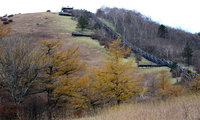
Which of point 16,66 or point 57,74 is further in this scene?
→ point 57,74

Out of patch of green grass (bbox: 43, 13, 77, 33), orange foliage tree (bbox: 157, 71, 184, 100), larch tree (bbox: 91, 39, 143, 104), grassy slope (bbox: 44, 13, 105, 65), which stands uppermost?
patch of green grass (bbox: 43, 13, 77, 33)

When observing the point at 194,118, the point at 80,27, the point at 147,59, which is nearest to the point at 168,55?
the point at 147,59

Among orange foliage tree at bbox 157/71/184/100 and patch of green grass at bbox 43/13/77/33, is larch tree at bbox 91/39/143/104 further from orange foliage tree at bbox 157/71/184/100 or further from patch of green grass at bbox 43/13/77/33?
patch of green grass at bbox 43/13/77/33

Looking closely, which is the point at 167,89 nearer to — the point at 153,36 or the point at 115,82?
the point at 115,82

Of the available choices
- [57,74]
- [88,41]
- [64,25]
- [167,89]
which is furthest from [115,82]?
[64,25]

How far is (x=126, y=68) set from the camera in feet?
53.4

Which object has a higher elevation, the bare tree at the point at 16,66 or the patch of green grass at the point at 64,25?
the patch of green grass at the point at 64,25

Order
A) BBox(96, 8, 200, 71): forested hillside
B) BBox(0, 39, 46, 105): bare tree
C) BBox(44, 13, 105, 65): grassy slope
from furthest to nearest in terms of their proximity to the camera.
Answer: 1. BBox(96, 8, 200, 71): forested hillside
2. BBox(44, 13, 105, 65): grassy slope
3. BBox(0, 39, 46, 105): bare tree

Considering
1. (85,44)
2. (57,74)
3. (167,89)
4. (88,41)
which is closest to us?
(57,74)

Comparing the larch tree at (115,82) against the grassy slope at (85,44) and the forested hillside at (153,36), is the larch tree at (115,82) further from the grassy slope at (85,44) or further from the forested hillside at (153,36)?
the forested hillside at (153,36)

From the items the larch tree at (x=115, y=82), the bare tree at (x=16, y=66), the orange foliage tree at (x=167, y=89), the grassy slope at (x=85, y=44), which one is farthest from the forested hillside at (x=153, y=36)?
the bare tree at (x=16, y=66)

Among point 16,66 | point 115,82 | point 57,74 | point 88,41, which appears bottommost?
point 115,82

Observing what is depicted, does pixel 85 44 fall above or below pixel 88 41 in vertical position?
below

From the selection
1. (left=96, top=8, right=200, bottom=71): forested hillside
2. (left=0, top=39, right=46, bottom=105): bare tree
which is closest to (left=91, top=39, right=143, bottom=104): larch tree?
(left=0, top=39, right=46, bottom=105): bare tree
